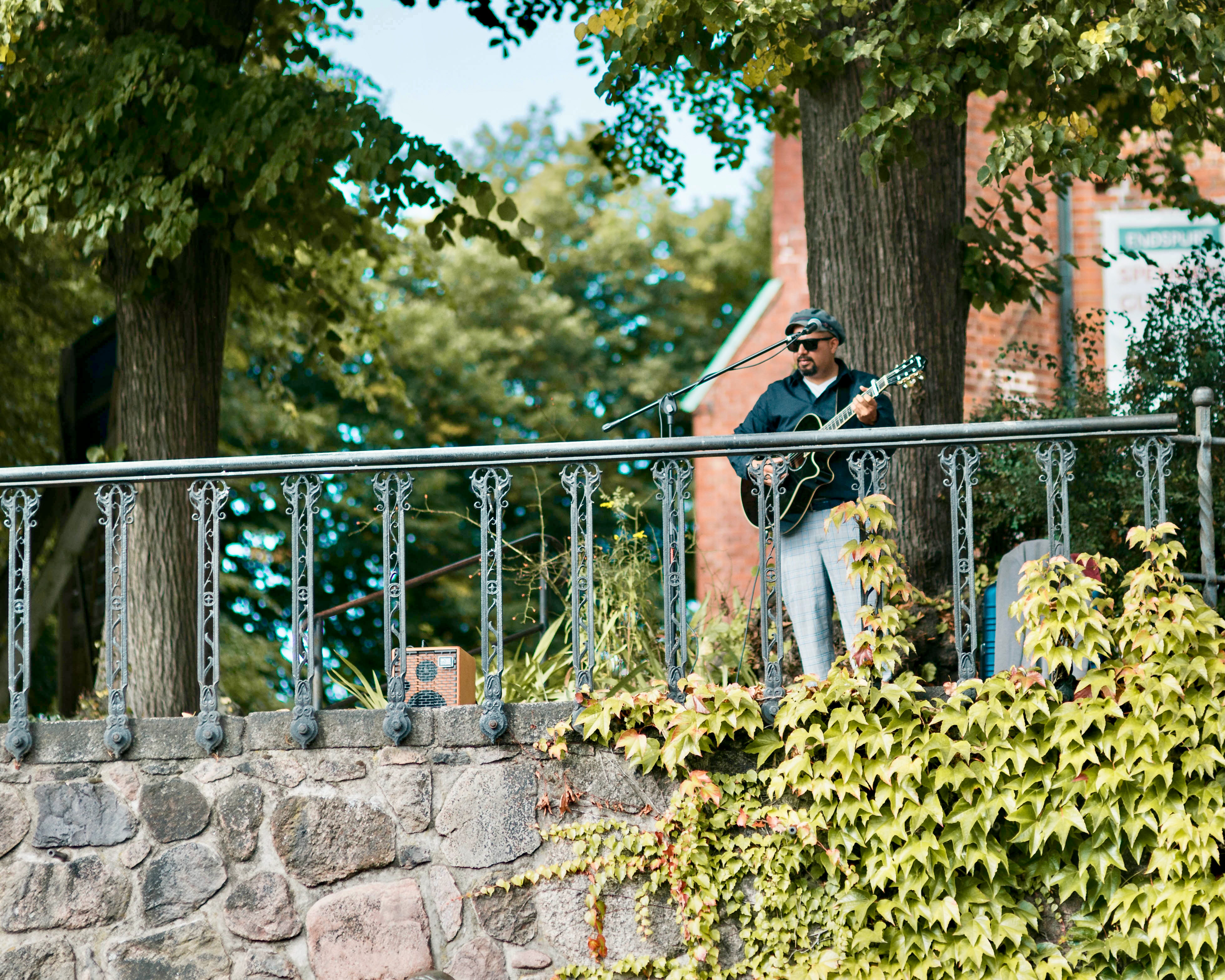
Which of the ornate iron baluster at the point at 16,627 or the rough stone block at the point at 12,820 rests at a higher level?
the ornate iron baluster at the point at 16,627

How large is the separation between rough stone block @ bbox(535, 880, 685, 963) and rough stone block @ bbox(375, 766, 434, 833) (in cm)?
57

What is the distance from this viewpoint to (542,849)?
5.14 meters

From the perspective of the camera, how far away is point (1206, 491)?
16.9 feet

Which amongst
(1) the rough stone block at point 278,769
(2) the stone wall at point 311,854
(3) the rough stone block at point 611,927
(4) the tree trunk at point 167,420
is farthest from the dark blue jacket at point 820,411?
(4) the tree trunk at point 167,420

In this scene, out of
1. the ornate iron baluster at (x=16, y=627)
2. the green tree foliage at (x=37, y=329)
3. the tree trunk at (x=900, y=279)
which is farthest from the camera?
the green tree foliage at (x=37, y=329)

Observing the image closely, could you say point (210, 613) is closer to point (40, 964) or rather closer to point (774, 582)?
point (40, 964)

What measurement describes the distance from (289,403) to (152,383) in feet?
23.0

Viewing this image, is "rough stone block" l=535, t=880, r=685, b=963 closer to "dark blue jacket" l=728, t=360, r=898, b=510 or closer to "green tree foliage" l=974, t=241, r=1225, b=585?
"dark blue jacket" l=728, t=360, r=898, b=510

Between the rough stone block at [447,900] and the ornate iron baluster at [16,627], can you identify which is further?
the ornate iron baluster at [16,627]

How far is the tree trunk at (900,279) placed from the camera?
269 inches

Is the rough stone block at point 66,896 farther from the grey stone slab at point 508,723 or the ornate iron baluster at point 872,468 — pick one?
the ornate iron baluster at point 872,468

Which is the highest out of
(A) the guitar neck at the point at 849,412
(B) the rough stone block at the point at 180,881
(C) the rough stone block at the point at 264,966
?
(A) the guitar neck at the point at 849,412

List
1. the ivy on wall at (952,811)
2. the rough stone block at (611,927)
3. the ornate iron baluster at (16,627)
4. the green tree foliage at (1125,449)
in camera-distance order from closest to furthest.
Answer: the ivy on wall at (952,811), the rough stone block at (611,927), the ornate iron baluster at (16,627), the green tree foliage at (1125,449)

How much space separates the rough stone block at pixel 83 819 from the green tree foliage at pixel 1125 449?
491cm
